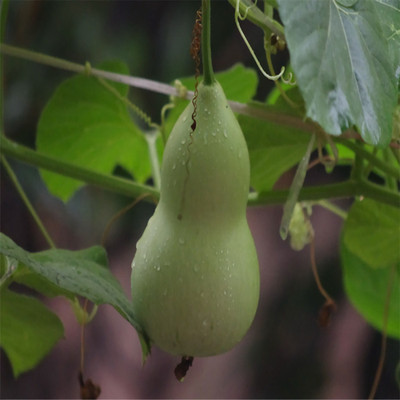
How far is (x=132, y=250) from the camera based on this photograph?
1.41m

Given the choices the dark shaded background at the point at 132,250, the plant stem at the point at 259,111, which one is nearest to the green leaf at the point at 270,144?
the plant stem at the point at 259,111

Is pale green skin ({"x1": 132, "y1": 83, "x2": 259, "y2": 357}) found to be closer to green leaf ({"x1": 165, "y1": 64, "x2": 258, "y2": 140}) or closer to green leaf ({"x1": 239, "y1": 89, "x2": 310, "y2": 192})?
green leaf ({"x1": 239, "y1": 89, "x2": 310, "y2": 192})

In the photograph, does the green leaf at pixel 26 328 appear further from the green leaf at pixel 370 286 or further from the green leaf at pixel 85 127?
the green leaf at pixel 370 286

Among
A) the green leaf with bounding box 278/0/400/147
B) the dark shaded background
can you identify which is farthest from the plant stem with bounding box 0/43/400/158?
the dark shaded background

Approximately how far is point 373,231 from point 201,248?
25 cm

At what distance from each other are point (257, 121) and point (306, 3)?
176 millimetres

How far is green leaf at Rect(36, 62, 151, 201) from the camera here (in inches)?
23.3

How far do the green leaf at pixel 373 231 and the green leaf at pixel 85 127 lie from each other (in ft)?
0.71

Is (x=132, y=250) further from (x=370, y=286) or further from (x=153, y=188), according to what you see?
(x=153, y=188)

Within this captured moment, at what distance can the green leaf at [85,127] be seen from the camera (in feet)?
1.94

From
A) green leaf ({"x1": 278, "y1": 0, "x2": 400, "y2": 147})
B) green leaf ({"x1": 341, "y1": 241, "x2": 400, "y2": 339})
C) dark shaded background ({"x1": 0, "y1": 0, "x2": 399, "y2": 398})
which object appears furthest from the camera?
dark shaded background ({"x1": 0, "y1": 0, "x2": 399, "y2": 398})

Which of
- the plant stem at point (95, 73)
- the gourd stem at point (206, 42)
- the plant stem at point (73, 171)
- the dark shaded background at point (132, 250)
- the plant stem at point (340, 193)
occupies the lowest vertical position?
the dark shaded background at point (132, 250)

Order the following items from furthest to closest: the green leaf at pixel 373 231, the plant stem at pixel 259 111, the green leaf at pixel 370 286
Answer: the green leaf at pixel 370 286, the green leaf at pixel 373 231, the plant stem at pixel 259 111

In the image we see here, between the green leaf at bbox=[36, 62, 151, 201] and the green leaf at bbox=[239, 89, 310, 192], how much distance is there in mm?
148
